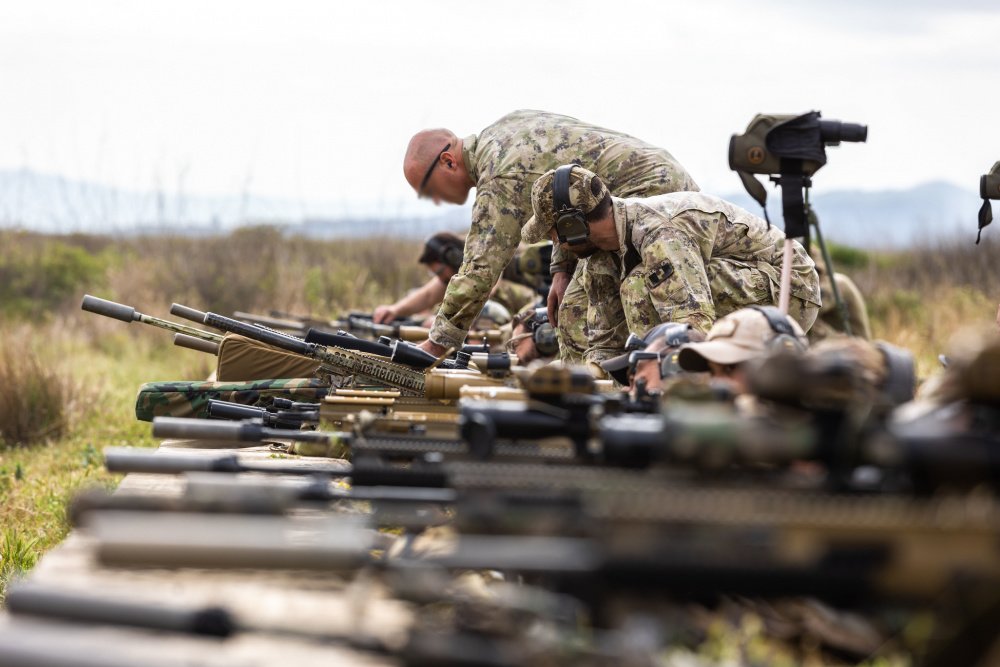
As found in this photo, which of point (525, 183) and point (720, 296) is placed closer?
point (720, 296)

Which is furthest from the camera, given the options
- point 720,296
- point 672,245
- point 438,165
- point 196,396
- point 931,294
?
point 931,294

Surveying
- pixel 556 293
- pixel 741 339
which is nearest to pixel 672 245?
pixel 556 293

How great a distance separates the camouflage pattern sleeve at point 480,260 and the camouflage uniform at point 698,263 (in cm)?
92

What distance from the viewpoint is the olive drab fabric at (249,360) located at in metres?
6.39

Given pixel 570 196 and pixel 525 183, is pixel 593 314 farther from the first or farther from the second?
pixel 570 196

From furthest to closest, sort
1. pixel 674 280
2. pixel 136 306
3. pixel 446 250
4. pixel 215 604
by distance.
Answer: pixel 136 306 < pixel 446 250 < pixel 674 280 < pixel 215 604

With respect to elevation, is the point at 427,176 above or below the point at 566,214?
above

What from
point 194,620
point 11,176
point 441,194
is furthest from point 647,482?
point 11,176

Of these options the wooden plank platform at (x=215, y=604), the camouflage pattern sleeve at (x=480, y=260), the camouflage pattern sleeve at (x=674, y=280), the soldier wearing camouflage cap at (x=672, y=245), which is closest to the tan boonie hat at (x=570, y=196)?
the soldier wearing camouflage cap at (x=672, y=245)

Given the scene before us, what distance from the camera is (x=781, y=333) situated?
3.54 m

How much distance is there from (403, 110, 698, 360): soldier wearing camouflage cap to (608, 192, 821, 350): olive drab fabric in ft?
2.23

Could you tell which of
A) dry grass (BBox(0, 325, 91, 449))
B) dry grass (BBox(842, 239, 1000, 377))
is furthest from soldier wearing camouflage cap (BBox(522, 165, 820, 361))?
dry grass (BBox(0, 325, 91, 449))

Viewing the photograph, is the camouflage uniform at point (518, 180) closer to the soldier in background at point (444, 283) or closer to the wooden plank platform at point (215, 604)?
the soldier in background at point (444, 283)

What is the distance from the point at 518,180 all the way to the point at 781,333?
3387mm
